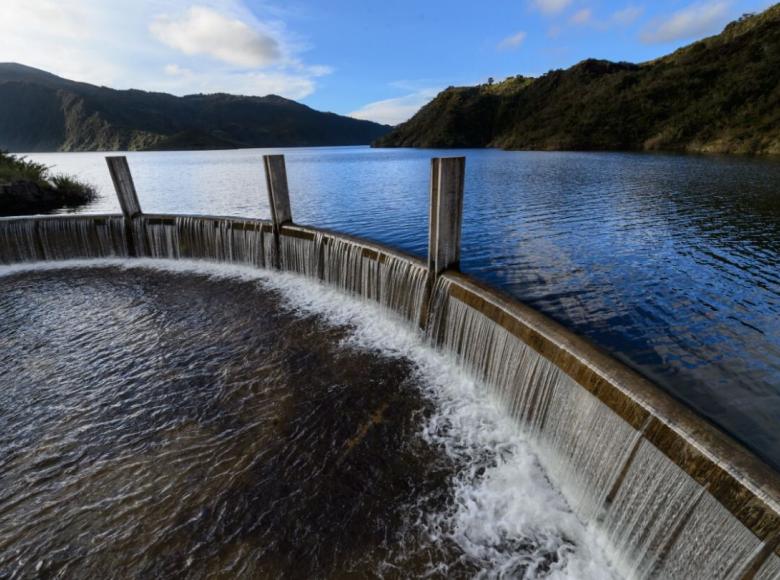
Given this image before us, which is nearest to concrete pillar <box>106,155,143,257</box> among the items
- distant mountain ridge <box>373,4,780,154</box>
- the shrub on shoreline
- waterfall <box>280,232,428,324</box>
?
waterfall <box>280,232,428,324</box>

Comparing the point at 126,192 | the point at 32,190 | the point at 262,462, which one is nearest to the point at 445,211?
the point at 262,462

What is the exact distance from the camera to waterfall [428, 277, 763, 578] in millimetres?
3758


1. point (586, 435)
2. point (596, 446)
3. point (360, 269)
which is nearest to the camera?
point (596, 446)

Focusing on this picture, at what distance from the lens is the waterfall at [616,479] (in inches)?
148

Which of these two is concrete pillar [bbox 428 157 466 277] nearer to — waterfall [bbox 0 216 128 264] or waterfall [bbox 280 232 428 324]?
waterfall [bbox 280 232 428 324]

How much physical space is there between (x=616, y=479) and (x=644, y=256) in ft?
43.8

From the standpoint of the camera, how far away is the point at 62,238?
18.5 meters

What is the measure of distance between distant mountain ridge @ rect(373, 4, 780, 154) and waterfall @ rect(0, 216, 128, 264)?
80567mm

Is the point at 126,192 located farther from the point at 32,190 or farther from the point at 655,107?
the point at 655,107

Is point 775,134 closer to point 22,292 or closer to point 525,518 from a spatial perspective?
point 525,518

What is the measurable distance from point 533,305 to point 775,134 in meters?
72.5

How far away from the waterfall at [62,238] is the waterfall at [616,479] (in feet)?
67.5

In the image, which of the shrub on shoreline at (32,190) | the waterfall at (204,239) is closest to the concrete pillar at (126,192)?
the waterfall at (204,239)

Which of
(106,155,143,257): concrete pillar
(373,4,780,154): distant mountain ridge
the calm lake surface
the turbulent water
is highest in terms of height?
(373,4,780,154): distant mountain ridge
